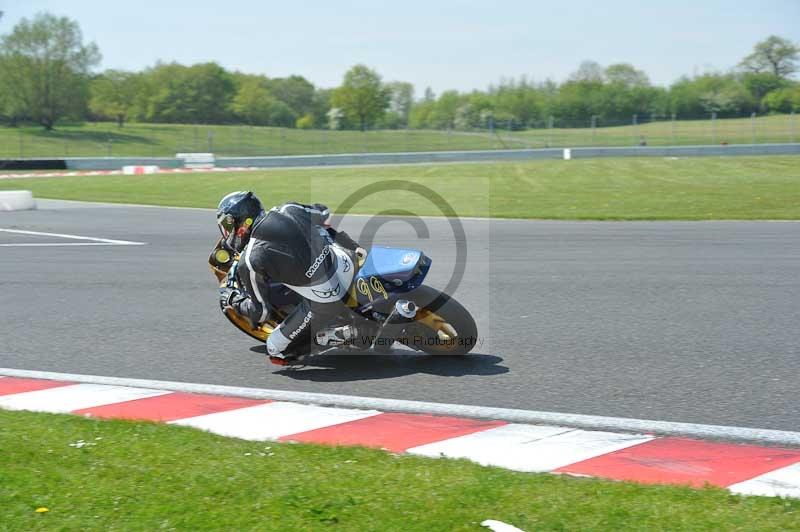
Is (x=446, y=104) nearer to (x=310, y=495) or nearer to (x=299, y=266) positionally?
(x=299, y=266)

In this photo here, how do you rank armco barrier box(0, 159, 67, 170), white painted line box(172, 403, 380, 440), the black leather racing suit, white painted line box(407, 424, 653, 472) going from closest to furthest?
white painted line box(407, 424, 653, 472), white painted line box(172, 403, 380, 440), the black leather racing suit, armco barrier box(0, 159, 67, 170)

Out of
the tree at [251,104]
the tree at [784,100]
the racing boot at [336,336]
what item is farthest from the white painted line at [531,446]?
the tree at [251,104]

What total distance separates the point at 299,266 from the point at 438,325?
110 centimetres

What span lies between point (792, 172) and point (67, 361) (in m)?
27.3

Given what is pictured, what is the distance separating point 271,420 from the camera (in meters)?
5.77

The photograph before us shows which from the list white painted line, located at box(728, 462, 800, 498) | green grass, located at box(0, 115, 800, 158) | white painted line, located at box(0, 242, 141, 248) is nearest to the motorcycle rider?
white painted line, located at box(728, 462, 800, 498)

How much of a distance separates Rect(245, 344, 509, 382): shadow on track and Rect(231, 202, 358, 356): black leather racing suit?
0.95 feet

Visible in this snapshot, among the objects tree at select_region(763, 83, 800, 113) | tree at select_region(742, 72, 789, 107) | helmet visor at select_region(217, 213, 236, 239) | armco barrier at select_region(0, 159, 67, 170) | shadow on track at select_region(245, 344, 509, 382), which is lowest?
shadow on track at select_region(245, 344, 509, 382)

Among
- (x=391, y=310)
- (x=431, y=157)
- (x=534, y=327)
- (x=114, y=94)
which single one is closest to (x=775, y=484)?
(x=391, y=310)

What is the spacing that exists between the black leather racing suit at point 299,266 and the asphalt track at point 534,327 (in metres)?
0.39

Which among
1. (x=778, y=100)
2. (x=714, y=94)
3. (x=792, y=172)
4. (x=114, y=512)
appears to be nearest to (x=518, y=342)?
(x=114, y=512)

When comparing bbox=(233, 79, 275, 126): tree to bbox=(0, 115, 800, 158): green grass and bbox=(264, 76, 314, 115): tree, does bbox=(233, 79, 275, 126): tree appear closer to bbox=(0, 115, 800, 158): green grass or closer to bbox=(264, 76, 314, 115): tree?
bbox=(264, 76, 314, 115): tree

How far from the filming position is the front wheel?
22.3ft

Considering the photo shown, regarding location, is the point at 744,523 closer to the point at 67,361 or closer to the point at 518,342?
the point at 518,342
